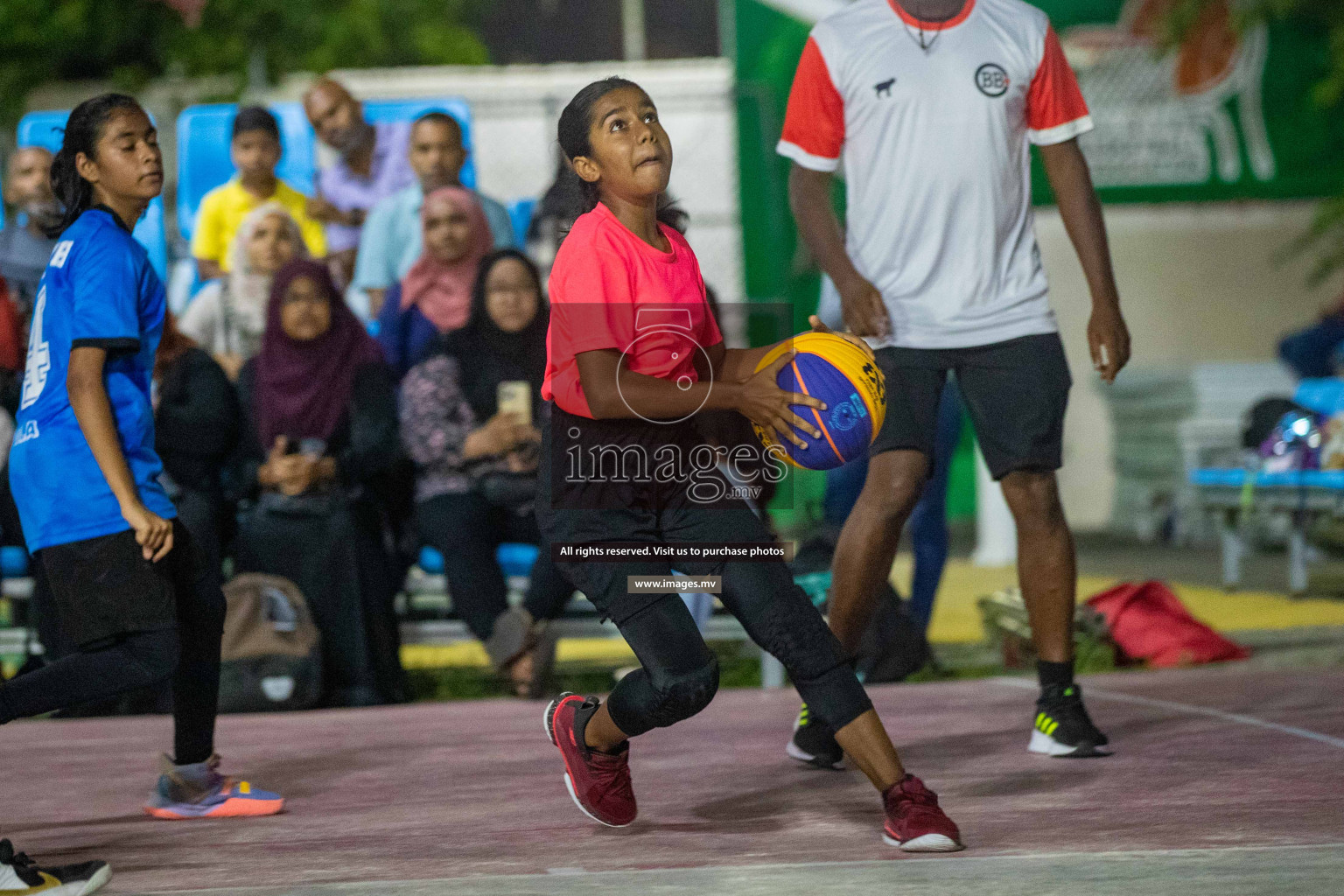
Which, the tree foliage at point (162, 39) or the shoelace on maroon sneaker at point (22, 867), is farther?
the tree foliage at point (162, 39)

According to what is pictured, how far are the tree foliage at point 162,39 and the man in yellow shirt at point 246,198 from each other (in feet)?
30.7

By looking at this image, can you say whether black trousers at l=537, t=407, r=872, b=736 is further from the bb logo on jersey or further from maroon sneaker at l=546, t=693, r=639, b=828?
the bb logo on jersey

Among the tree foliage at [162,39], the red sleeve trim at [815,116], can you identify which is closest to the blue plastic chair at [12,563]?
the red sleeve trim at [815,116]

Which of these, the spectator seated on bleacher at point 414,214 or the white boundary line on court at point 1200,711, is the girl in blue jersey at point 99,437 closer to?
the white boundary line on court at point 1200,711

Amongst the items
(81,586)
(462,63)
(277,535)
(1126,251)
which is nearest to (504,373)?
(277,535)

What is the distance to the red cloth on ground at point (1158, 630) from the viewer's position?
6.55m

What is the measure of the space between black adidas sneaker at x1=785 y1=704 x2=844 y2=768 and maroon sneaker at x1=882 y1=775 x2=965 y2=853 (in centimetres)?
97

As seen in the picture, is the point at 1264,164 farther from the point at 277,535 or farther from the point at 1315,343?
the point at 277,535

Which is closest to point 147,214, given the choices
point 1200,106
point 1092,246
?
point 1092,246

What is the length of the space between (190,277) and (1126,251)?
9.39m

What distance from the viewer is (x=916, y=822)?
332 cm

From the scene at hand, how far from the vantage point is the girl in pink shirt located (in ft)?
10.9

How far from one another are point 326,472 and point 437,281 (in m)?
1.17

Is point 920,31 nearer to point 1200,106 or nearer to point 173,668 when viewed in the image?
point 173,668
